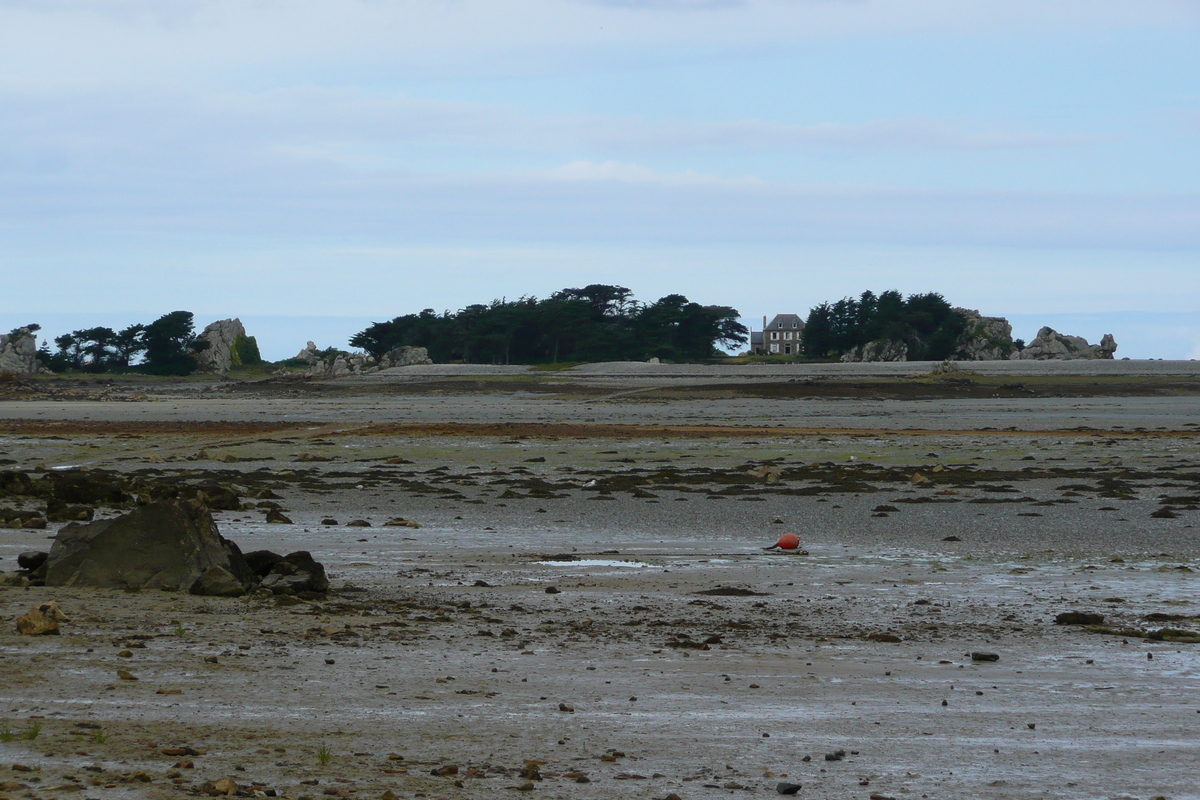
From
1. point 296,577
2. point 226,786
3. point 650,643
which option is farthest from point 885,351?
point 226,786

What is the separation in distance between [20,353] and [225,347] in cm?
1519

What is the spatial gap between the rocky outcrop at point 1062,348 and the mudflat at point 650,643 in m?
78.2

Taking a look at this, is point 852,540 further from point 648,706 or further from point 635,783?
point 635,783

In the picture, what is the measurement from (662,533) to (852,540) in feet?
6.80

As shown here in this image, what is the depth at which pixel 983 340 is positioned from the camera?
9644cm

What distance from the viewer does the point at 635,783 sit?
450cm

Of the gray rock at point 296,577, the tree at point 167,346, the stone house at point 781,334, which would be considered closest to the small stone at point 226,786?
the gray rock at point 296,577

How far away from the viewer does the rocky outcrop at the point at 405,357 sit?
9650 centimetres

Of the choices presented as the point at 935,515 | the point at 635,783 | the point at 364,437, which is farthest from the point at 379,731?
the point at 364,437

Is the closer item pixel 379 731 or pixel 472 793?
pixel 472 793

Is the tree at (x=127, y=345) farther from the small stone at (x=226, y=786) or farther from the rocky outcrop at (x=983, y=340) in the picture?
the small stone at (x=226, y=786)

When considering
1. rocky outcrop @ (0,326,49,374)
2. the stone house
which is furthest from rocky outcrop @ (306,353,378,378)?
the stone house

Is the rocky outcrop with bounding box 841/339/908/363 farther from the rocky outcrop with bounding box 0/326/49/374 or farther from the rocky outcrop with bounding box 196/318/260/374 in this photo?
the rocky outcrop with bounding box 0/326/49/374

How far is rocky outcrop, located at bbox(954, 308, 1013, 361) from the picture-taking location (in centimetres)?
9438
